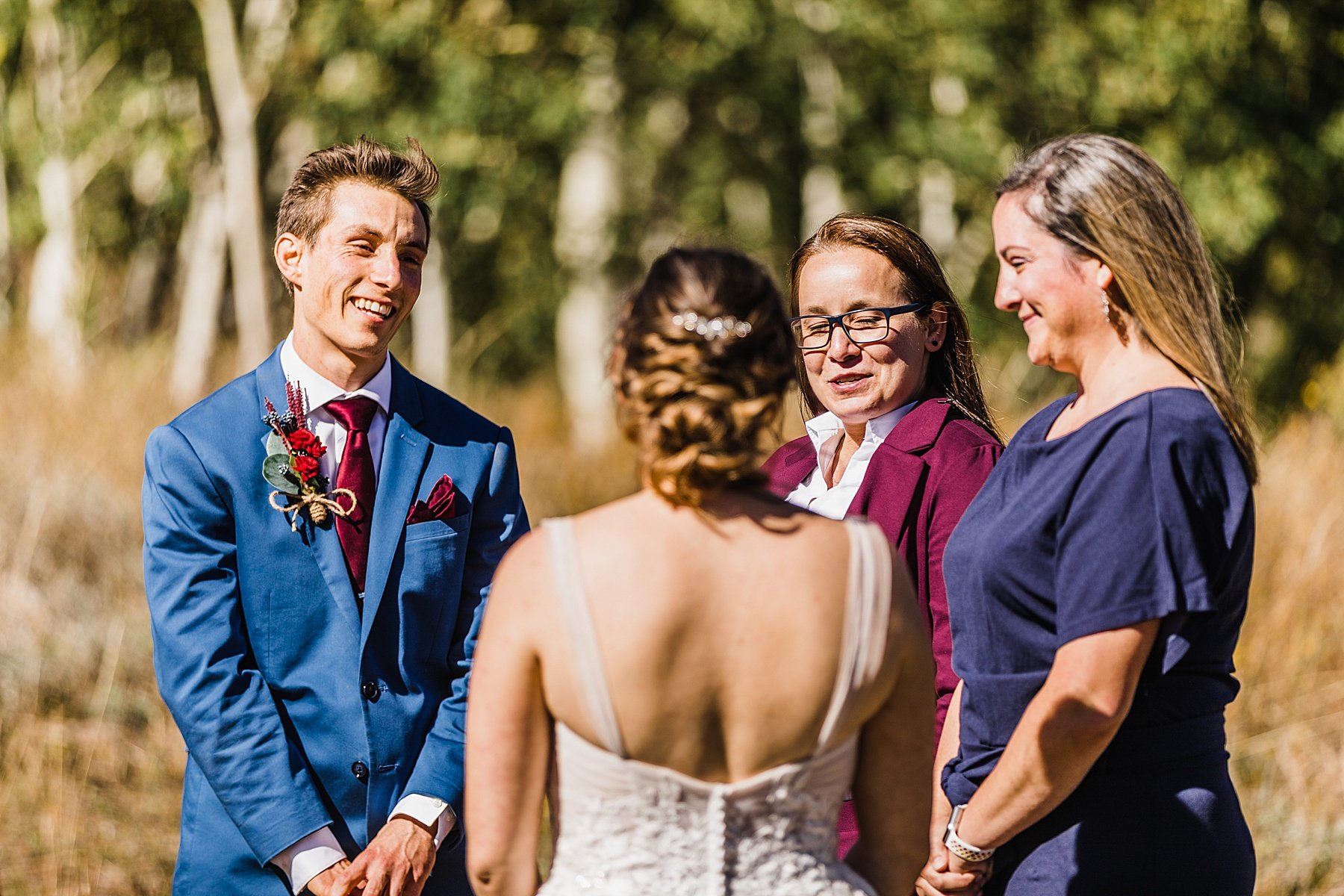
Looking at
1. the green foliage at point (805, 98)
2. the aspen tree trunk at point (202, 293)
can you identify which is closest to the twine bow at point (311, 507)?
the aspen tree trunk at point (202, 293)

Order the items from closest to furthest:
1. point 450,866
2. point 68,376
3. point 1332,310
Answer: point 450,866 < point 68,376 < point 1332,310

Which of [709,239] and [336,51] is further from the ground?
[336,51]

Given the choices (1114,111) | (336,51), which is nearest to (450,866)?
(336,51)

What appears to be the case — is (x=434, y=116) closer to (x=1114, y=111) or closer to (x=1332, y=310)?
(x=1114, y=111)

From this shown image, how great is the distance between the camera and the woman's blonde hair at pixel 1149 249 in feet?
8.04

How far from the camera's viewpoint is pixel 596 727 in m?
2.05

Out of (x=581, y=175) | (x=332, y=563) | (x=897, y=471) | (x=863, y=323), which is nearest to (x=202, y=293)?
(x=581, y=175)

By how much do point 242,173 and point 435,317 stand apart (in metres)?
7.40

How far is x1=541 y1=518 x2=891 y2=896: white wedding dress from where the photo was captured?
6.82 feet

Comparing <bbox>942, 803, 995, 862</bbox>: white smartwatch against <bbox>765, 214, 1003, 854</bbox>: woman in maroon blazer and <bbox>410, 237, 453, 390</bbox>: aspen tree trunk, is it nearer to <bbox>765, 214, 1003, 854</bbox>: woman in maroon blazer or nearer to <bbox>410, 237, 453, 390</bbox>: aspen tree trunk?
<bbox>765, 214, 1003, 854</bbox>: woman in maroon blazer

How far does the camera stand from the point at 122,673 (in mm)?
6895

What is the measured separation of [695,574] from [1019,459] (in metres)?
0.95

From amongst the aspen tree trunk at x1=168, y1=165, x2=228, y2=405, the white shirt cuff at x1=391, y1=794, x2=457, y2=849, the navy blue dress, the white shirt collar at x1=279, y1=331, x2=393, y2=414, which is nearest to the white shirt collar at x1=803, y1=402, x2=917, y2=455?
the navy blue dress

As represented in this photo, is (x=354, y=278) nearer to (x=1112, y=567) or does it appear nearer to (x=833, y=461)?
(x=833, y=461)
